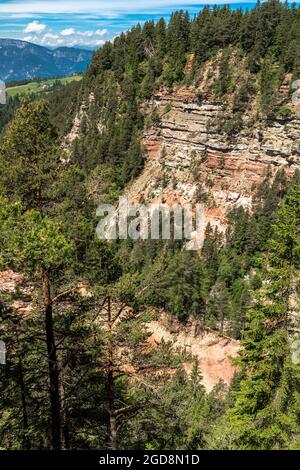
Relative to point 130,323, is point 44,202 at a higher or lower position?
higher

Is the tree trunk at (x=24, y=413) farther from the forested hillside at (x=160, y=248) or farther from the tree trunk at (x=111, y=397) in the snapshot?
the tree trunk at (x=111, y=397)

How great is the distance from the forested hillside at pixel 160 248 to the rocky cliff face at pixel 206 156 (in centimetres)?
27

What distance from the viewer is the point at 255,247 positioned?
75.5 meters

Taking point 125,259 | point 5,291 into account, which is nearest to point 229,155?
point 125,259

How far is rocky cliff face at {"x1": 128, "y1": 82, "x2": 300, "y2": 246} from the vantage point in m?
85.2

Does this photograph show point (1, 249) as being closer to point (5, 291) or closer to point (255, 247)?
point (5, 291)

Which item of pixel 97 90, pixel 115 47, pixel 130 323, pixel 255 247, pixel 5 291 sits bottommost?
pixel 255 247

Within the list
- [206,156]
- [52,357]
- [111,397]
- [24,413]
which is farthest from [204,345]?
[52,357]

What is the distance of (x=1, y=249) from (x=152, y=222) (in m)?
74.4

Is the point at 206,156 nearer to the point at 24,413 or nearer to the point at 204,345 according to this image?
the point at 204,345

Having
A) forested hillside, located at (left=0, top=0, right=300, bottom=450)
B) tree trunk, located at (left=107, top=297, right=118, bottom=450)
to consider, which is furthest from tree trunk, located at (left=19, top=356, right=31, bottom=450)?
tree trunk, located at (left=107, top=297, right=118, bottom=450)

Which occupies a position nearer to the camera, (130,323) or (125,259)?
(130,323)

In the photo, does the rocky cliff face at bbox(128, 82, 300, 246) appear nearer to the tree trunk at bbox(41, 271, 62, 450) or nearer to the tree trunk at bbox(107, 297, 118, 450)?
the tree trunk at bbox(107, 297, 118, 450)

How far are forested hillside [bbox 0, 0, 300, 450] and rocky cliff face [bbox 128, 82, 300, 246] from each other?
0.27 metres
